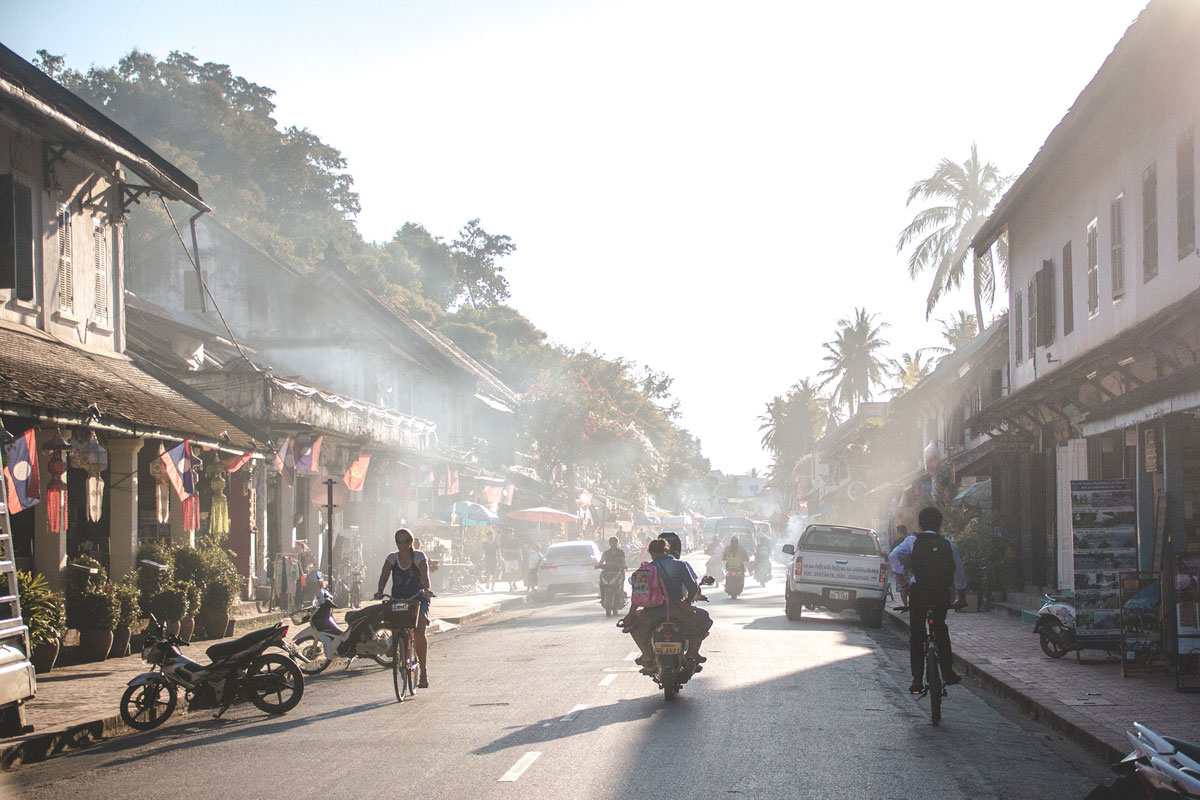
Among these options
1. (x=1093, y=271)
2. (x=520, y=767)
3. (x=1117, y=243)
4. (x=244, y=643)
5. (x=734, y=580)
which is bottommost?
(x=734, y=580)

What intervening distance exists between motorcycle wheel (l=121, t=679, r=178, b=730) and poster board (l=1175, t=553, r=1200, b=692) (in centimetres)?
1022

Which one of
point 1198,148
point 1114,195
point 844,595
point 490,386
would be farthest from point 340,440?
point 490,386

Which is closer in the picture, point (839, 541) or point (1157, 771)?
point (1157, 771)

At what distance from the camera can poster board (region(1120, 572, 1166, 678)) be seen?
14125 mm

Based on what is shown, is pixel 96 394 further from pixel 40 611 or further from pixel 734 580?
pixel 734 580

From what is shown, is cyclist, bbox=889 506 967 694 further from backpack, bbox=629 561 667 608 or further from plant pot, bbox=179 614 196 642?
plant pot, bbox=179 614 196 642

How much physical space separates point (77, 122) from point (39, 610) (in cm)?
740

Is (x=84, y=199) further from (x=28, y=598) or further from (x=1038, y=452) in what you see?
(x=1038, y=452)

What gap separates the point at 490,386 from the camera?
56.3 metres

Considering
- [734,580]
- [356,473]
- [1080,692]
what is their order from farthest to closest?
[734,580]
[356,473]
[1080,692]

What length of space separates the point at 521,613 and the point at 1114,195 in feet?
54.1

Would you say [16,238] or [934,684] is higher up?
[16,238]

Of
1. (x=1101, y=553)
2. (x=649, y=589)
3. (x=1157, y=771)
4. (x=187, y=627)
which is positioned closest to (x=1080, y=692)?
(x=1101, y=553)

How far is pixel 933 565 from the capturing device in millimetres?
11633
